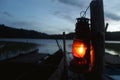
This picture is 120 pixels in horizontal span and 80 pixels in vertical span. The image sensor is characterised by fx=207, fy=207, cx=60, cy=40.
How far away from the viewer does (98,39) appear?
8.65ft

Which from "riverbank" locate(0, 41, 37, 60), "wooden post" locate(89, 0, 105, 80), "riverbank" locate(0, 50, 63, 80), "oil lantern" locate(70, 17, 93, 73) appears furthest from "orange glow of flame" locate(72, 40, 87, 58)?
"riverbank" locate(0, 41, 37, 60)

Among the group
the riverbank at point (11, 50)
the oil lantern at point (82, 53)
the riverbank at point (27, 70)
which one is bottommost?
the riverbank at point (11, 50)

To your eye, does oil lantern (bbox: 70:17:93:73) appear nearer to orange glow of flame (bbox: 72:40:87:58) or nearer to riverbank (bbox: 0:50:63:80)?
orange glow of flame (bbox: 72:40:87:58)

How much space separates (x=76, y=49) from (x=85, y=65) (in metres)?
0.23

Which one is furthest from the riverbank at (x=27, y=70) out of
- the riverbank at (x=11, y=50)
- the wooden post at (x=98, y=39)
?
the riverbank at (x=11, y=50)

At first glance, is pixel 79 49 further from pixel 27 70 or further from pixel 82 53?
pixel 27 70

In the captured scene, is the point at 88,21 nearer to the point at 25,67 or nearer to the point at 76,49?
the point at 76,49

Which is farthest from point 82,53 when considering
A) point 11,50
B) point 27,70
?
point 11,50

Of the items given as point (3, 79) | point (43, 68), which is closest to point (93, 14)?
point (43, 68)

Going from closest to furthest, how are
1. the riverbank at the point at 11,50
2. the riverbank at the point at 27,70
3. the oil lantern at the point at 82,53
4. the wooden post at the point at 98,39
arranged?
1. the oil lantern at the point at 82,53
2. the wooden post at the point at 98,39
3. the riverbank at the point at 27,70
4. the riverbank at the point at 11,50

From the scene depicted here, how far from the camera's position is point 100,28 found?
267cm

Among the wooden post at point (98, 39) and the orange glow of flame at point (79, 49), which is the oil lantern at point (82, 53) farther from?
the wooden post at point (98, 39)

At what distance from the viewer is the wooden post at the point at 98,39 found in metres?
2.61

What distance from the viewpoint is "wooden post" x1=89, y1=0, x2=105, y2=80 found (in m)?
2.61
